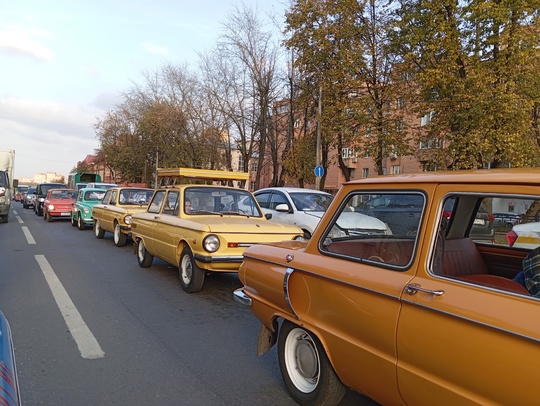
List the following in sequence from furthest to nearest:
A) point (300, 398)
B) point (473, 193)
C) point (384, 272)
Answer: point (300, 398) → point (384, 272) → point (473, 193)

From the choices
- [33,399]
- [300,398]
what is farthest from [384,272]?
[33,399]

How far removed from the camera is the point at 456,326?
2137 mm

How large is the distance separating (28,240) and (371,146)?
15.5 meters

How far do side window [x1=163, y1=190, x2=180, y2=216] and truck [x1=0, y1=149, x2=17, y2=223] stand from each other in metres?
12.8

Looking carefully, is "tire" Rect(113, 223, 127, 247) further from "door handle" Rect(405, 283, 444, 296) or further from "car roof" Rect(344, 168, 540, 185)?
"door handle" Rect(405, 283, 444, 296)

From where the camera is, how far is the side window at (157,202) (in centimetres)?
825

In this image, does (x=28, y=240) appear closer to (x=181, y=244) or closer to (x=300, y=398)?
(x=181, y=244)

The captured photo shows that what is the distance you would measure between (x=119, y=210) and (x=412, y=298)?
10601 millimetres

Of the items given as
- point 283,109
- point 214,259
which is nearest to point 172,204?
point 214,259

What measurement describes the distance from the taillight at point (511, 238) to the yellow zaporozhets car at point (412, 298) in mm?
62

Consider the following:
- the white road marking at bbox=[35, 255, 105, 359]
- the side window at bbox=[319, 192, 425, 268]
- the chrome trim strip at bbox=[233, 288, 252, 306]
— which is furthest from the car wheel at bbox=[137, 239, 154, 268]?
the side window at bbox=[319, 192, 425, 268]

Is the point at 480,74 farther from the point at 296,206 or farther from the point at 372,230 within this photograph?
the point at 372,230

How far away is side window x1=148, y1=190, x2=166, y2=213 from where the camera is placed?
27.1ft

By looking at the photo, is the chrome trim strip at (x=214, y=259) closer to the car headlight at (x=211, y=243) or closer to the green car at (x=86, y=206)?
the car headlight at (x=211, y=243)
